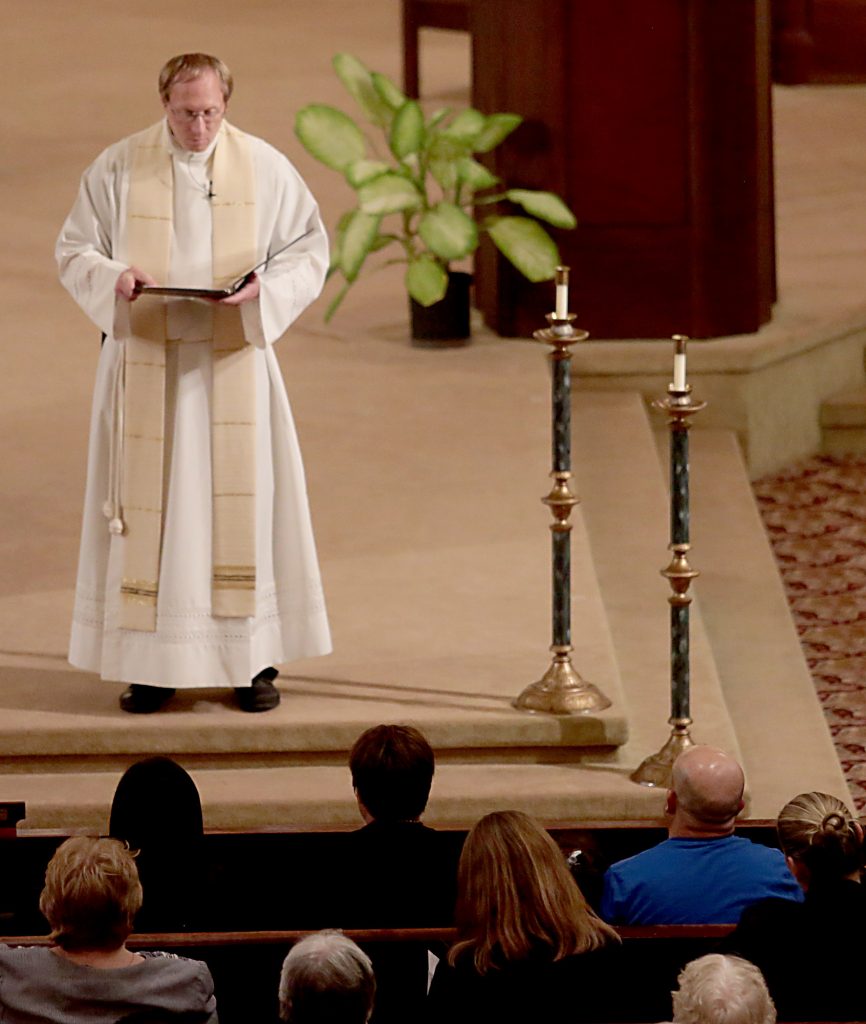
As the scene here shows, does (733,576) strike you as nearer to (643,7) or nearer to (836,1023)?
(643,7)

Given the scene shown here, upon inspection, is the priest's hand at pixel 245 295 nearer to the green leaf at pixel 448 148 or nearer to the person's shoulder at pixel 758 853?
the person's shoulder at pixel 758 853

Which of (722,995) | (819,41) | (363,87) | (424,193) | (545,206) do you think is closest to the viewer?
(722,995)

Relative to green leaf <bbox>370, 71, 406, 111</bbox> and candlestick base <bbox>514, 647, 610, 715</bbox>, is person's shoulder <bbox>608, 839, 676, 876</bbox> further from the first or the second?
green leaf <bbox>370, 71, 406, 111</bbox>

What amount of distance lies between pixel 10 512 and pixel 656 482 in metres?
2.35

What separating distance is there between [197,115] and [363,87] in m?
3.60

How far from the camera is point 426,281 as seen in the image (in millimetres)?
8922

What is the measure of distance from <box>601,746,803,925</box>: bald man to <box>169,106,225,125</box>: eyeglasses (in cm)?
220

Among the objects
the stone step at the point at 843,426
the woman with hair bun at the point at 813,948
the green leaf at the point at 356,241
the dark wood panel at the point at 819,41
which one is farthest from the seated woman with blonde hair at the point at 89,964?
the dark wood panel at the point at 819,41

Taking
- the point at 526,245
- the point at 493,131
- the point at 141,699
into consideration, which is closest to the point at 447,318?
the point at 526,245

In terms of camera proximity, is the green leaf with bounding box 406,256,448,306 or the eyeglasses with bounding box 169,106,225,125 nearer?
the eyeglasses with bounding box 169,106,225,125

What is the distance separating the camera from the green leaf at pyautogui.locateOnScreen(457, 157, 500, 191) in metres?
8.93

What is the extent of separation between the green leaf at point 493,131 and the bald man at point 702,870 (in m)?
4.96

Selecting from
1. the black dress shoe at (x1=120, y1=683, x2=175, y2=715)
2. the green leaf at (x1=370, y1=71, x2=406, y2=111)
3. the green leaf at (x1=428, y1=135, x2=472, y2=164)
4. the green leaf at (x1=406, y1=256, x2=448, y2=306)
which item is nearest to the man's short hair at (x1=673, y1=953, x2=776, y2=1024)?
the black dress shoe at (x1=120, y1=683, x2=175, y2=715)

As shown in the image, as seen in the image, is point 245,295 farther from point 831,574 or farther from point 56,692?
point 831,574
